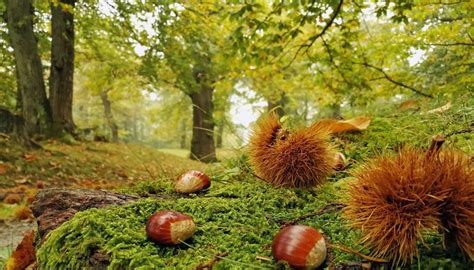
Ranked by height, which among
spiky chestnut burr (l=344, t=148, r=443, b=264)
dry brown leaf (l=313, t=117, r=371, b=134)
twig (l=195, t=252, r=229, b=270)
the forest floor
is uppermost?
dry brown leaf (l=313, t=117, r=371, b=134)

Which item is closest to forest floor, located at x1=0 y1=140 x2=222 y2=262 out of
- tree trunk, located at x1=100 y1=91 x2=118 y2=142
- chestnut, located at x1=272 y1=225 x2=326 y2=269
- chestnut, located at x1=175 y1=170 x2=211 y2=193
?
chestnut, located at x1=175 y1=170 x2=211 y2=193

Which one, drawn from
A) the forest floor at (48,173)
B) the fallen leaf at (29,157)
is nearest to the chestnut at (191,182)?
the forest floor at (48,173)

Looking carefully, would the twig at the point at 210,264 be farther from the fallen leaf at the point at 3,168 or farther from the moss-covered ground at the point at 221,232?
the fallen leaf at the point at 3,168

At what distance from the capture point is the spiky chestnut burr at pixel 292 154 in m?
1.50

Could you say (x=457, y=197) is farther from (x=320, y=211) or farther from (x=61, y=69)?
(x=61, y=69)

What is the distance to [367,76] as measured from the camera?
195 inches

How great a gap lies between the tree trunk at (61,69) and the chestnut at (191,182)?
25.2 feet

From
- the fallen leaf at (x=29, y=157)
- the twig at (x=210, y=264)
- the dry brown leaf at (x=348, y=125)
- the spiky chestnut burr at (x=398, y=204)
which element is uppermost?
the dry brown leaf at (x=348, y=125)

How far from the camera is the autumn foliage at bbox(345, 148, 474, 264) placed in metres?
0.81

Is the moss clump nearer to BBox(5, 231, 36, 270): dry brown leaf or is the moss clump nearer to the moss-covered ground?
the moss-covered ground

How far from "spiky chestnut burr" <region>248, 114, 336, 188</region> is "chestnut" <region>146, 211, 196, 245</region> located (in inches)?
23.3

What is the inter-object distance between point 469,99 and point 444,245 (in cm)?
235

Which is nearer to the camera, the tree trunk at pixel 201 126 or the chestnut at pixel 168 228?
the chestnut at pixel 168 228

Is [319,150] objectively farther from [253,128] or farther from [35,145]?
[35,145]
